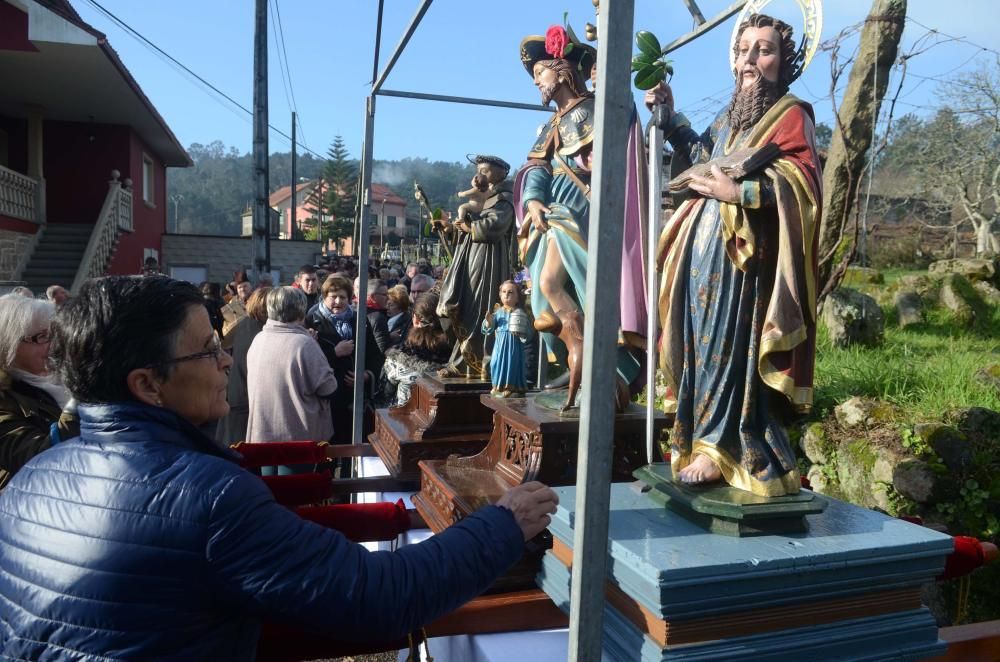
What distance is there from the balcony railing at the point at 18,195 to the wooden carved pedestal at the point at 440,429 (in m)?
11.3

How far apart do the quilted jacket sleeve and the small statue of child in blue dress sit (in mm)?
2140

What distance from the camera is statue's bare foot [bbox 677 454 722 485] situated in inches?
79.6

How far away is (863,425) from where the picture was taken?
425 cm

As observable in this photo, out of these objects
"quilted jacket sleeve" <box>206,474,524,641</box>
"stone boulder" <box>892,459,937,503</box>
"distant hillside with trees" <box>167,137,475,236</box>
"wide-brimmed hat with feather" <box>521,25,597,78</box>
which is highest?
"distant hillside with trees" <box>167,137,475,236</box>

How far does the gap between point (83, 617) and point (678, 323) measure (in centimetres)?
166

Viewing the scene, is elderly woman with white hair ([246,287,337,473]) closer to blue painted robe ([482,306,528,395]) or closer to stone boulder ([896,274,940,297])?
blue painted robe ([482,306,528,395])

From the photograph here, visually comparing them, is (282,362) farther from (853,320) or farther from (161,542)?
(853,320)

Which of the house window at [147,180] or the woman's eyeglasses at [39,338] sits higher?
the house window at [147,180]

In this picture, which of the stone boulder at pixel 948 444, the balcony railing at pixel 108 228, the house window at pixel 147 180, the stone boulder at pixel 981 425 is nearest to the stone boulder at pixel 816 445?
the stone boulder at pixel 948 444

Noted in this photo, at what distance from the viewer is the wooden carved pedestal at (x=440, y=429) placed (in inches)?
Answer: 150

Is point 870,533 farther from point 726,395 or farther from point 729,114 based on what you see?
point 729,114

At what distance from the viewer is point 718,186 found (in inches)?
76.8

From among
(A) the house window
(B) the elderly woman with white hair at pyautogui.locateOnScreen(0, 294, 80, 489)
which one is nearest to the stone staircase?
(A) the house window

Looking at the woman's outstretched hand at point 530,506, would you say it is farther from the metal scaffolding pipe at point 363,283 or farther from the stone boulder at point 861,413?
the stone boulder at point 861,413
